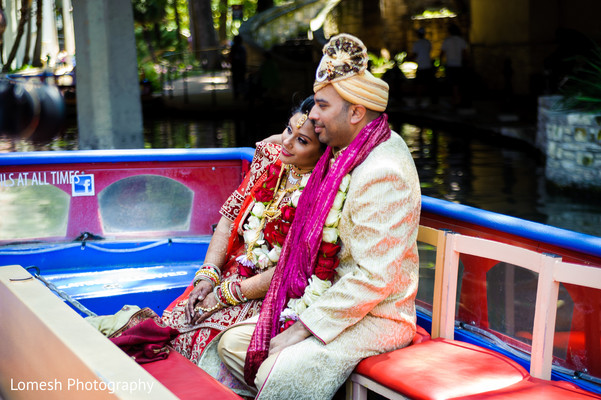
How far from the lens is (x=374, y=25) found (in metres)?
24.3

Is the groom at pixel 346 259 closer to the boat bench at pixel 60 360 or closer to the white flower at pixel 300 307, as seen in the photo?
the white flower at pixel 300 307

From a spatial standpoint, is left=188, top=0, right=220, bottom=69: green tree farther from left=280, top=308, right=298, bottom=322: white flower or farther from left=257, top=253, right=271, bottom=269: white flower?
left=280, top=308, right=298, bottom=322: white flower

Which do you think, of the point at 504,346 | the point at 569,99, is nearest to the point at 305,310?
the point at 504,346

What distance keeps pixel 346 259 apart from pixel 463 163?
8.73m

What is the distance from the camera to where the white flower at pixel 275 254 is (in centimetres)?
322

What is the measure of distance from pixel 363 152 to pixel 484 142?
11510mm

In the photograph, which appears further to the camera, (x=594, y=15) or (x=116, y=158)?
(x=594, y=15)

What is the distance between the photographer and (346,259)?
2900 millimetres

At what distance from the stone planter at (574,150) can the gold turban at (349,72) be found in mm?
6993

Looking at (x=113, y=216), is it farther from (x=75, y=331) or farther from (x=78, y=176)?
(x=75, y=331)

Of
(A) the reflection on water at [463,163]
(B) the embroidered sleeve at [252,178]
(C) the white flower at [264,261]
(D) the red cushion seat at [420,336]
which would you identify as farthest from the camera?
(A) the reflection on water at [463,163]
